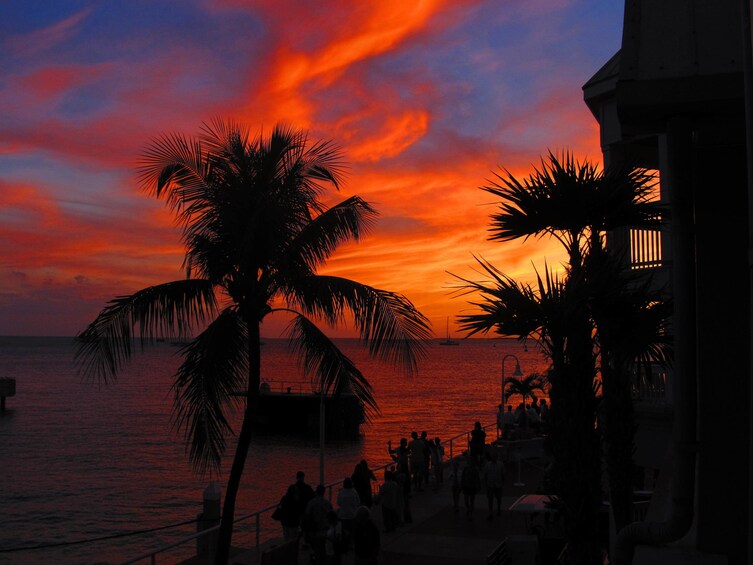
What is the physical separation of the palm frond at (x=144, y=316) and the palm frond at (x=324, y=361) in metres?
1.42

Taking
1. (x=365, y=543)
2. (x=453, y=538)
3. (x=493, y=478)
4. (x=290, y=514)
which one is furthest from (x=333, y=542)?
(x=493, y=478)

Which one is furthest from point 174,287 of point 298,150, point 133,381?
point 133,381

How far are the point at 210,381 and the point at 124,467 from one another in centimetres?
4642

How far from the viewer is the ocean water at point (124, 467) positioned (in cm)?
3194

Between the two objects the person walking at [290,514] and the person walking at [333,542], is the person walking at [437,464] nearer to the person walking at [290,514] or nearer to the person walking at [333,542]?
the person walking at [290,514]

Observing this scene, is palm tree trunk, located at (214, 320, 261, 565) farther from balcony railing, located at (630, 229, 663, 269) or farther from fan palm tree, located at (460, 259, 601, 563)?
balcony railing, located at (630, 229, 663, 269)

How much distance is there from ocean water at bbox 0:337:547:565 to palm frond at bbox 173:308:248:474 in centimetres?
118

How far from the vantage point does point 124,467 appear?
5269cm

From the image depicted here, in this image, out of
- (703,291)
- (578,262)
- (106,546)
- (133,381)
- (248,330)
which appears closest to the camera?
(703,291)

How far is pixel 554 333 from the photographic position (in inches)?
308

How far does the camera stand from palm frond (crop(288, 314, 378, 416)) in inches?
426

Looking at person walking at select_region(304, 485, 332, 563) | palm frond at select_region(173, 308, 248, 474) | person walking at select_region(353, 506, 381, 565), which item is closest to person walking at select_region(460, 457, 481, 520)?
person walking at select_region(304, 485, 332, 563)

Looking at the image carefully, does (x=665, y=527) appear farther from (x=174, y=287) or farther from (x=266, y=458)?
(x=266, y=458)

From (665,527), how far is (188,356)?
699cm
